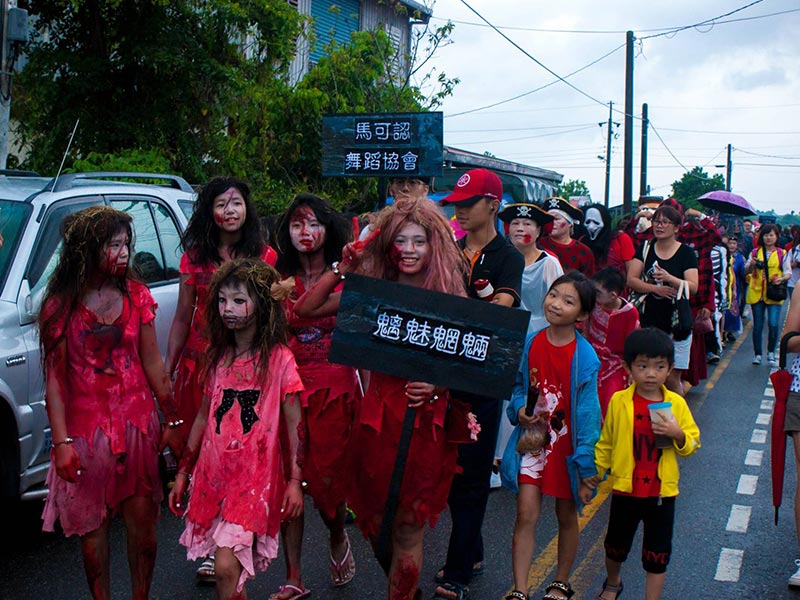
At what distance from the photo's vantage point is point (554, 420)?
14.9 feet

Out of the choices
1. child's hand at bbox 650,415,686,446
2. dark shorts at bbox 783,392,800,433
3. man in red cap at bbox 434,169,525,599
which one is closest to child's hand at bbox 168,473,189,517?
man in red cap at bbox 434,169,525,599

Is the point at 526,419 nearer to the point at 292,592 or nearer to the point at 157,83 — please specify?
the point at 292,592

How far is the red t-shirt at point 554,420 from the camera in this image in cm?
450

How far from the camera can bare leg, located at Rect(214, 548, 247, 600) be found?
12.0ft

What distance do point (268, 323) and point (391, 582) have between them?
1.18 m

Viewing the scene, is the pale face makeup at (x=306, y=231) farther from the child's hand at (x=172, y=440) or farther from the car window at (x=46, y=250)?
the car window at (x=46, y=250)

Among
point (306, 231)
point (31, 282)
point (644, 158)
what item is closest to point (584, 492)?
point (306, 231)

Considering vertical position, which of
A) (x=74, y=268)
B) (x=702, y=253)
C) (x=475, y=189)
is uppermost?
(x=475, y=189)

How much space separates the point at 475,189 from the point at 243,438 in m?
1.77

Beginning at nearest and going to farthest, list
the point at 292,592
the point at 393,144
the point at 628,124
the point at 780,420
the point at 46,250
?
the point at 292,592 < the point at 780,420 < the point at 46,250 < the point at 393,144 < the point at 628,124

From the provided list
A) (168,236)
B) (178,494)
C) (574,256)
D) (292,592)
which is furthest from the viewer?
(574,256)

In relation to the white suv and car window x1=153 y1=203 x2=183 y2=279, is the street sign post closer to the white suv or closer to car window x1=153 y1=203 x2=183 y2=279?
car window x1=153 y1=203 x2=183 y2=279

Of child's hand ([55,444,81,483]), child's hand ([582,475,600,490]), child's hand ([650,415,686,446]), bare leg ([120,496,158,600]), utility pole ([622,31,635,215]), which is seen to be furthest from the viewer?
utility pole ([622,31,635,215])

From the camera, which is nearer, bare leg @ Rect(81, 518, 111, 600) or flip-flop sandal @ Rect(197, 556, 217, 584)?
bare leg @ Rect(81, 518, 111, 600)
